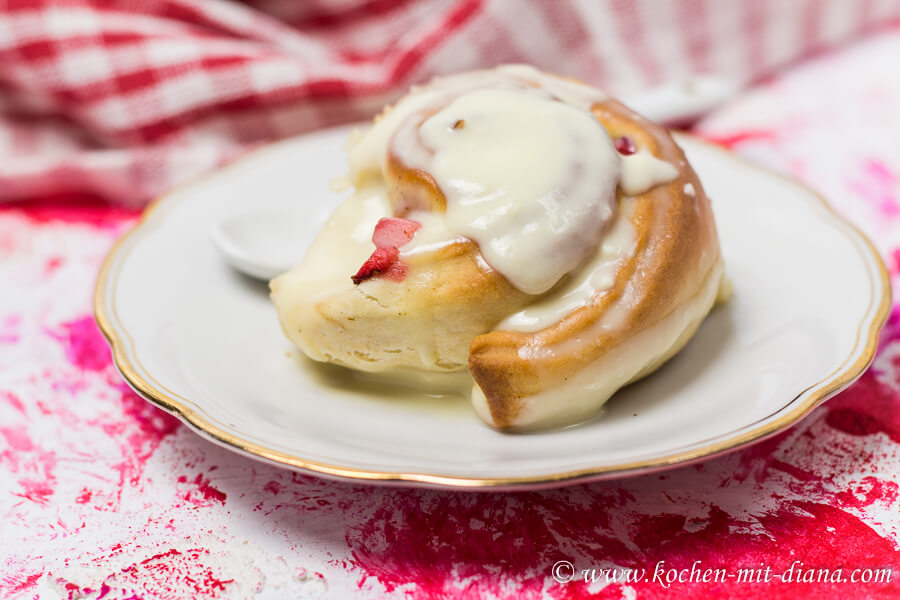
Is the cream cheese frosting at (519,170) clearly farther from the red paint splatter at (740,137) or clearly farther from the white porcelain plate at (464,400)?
the red paint splatter at (740,137)

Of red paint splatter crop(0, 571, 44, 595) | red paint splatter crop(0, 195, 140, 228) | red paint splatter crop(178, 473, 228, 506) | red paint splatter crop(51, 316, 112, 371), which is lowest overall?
red paint splatter crop(0, 195, 140, 228)

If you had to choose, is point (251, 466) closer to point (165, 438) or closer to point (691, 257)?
point (165, 438)

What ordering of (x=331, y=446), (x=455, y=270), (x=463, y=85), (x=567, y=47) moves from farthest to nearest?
(x=567, y=47) < (x=463, y=85) < (x=455, y=270) < (x=331, y=446)

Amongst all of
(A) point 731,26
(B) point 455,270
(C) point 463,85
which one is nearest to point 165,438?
(B) point 455,270

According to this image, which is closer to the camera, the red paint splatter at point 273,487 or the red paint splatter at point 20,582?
the red paint splatter at point 20,582

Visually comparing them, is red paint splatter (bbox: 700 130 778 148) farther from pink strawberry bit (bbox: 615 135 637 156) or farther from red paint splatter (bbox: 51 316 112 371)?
red paint splatter (bbox: 51 316 112 371)

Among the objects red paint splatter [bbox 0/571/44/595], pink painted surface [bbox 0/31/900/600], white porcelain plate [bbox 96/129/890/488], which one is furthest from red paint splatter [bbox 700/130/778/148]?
red paint splatter [bbox 0/571/44/595]

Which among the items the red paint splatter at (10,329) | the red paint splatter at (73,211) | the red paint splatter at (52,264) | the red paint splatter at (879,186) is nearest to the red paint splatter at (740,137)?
the red paint splatter at (879,186)
